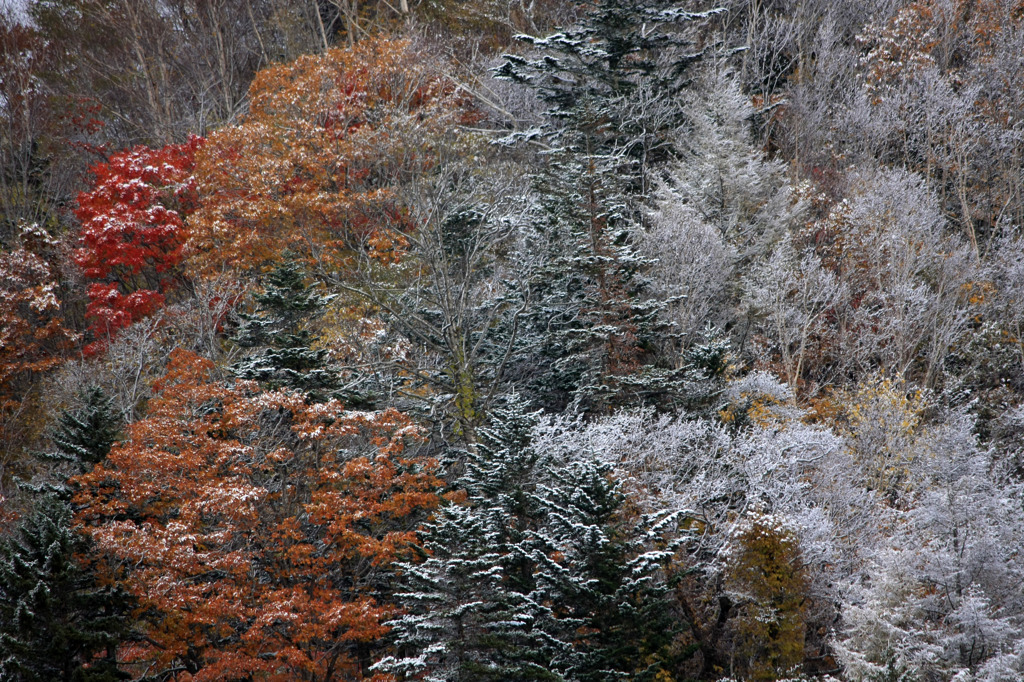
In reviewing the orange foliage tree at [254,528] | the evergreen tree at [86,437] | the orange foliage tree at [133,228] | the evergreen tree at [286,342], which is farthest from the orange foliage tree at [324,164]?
the evergreen tree at [86,437]

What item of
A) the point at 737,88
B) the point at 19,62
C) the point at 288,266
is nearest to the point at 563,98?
the point at 737,88

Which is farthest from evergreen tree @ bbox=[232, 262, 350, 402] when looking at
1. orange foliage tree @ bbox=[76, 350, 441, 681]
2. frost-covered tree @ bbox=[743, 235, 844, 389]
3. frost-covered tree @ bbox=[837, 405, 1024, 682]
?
frost-covered tree @ bbox=[837, 405, 1024, 682]

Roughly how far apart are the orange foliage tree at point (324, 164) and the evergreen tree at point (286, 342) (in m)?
2.94

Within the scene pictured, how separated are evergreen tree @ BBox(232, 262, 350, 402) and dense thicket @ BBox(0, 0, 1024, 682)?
9cm

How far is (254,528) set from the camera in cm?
1639

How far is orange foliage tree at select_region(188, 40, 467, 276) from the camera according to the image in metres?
24.0

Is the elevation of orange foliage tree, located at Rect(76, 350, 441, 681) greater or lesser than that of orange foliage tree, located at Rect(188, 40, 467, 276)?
lesser

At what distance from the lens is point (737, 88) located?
86.9 ft

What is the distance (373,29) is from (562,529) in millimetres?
26620

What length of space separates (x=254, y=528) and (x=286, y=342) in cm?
451

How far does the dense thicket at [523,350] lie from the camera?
1452cm

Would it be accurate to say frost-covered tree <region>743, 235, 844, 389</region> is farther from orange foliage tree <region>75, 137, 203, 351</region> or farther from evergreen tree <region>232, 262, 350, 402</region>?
orange foliage tree <region>75, 137, 203, 351</region>

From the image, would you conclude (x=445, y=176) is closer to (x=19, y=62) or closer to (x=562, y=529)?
(x=562, y=529)

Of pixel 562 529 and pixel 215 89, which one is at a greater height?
pixel 215 89
